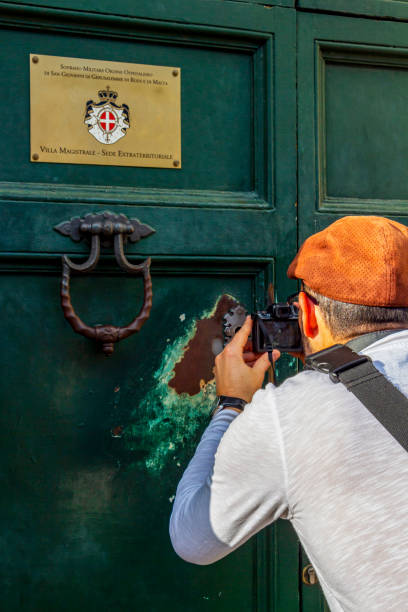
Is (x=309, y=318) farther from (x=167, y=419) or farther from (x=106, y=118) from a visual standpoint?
(x=106, y=118)

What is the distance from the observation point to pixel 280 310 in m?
1.08

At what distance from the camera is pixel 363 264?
84cm

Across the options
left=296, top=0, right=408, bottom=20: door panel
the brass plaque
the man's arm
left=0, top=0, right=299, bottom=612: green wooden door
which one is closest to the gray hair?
the man's arm

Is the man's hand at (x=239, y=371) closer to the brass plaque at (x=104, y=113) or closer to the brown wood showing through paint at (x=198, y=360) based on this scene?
the brown wood showing through paint at (x=198, y=360)

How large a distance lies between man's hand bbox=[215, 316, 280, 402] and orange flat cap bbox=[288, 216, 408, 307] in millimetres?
198

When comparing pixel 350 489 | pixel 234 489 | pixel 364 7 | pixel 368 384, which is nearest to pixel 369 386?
pixel 368 384

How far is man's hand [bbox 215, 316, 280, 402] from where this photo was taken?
100 centimetres

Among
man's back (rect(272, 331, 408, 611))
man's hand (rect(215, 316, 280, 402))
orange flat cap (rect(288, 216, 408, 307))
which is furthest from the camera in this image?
man's hand (rect(215, 316, 280, 402))

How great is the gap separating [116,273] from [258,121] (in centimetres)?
45

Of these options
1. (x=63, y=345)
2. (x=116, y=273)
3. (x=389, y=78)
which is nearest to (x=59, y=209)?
(x=116, y=273)

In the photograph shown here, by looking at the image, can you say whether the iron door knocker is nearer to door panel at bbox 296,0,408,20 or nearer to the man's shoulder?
the man's shoulder

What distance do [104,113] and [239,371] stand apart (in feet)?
1.96

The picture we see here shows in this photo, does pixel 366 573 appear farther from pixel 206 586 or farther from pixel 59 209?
pixel 59 209

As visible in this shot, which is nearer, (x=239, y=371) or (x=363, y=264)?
(x=363, y=264)
